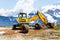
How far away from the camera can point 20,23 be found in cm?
3438

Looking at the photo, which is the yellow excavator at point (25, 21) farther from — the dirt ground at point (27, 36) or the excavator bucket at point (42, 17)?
the dirt ground at point (27, 36)

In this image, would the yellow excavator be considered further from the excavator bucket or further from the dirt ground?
the dirt ground

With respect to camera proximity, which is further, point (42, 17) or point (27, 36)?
point (42, 17)

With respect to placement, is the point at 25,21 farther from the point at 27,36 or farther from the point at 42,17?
the point at 27,36

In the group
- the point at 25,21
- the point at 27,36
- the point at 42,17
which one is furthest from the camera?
the point at 42,17

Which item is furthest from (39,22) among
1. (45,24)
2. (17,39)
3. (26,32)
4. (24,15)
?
(17,39)

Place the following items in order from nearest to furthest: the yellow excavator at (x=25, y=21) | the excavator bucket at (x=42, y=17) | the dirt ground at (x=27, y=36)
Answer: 1. the dirt ground at (x=27, y=36)
2. the yellow excavator at (x=25, y=21)
3. the excavator bucket at (x=42, y=17)

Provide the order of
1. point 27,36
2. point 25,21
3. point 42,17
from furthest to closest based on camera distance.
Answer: point 42,17 → point 25,21 → point 27,36

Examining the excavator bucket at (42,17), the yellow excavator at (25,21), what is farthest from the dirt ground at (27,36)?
the excavator bucket at (42,17)

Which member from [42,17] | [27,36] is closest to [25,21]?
[42,17]

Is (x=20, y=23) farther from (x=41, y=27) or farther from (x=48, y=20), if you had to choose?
(x=48, y=20)

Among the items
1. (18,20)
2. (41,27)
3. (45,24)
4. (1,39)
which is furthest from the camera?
(45,24)

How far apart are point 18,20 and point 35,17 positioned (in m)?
5.49

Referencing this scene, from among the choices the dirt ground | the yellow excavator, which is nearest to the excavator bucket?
the yellow excavator
